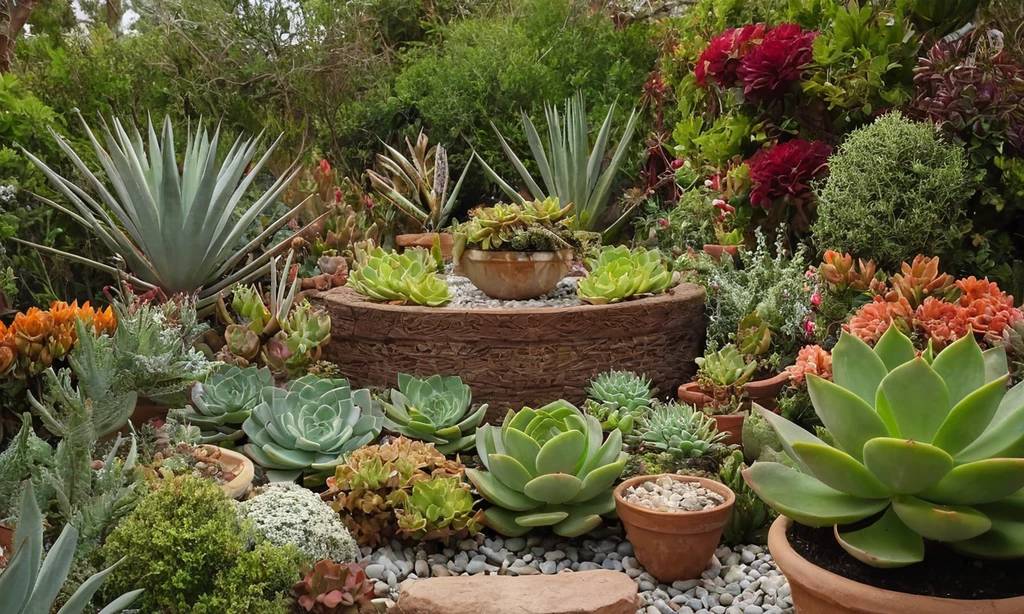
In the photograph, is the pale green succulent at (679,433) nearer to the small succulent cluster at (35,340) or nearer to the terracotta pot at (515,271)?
the terracotta pot at (515,271)

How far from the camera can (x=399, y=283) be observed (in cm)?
396

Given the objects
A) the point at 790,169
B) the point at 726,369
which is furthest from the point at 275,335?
the point at 790,169

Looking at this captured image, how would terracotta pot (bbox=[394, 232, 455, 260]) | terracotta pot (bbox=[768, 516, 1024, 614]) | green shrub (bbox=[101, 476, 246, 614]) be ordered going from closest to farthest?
terracotta pot (bbox=[768, 516, 1024, 614]), green shrub (bbox=[101, 476, 246, 614]), terracotta pot (bbox=[394, 232, 455, 260])

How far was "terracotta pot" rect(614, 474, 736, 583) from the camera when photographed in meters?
2.56

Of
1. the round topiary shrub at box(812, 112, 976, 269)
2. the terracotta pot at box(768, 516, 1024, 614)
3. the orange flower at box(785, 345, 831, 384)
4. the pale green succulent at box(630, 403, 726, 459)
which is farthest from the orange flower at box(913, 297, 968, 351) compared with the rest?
the terracotta pot at box(768, 516, 1024, 614)

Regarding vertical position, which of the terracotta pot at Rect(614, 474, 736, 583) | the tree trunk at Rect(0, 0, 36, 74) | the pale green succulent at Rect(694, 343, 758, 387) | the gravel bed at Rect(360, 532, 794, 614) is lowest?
the gravel bed at Rect(360, 532, 794, 614)

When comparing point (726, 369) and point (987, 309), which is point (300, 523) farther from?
point (987, 309)

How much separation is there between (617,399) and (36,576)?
2421 mm

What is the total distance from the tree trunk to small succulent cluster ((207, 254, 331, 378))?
9.09 feet

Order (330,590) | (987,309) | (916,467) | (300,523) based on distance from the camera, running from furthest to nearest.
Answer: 1. (987,309)
2. (300,523)
3. (330,590)
4. (916,467)

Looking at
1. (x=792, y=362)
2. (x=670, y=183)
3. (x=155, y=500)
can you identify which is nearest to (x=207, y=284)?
(x=155, y=500)

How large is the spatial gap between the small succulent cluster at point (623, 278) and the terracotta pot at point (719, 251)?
30 centimetres

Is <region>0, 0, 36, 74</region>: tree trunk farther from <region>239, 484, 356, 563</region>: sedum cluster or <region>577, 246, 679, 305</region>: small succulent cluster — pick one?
<region>239, 484, 356, 563</region>: sedum cluster

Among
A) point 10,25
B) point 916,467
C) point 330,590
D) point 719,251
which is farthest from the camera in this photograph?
point 10,25
